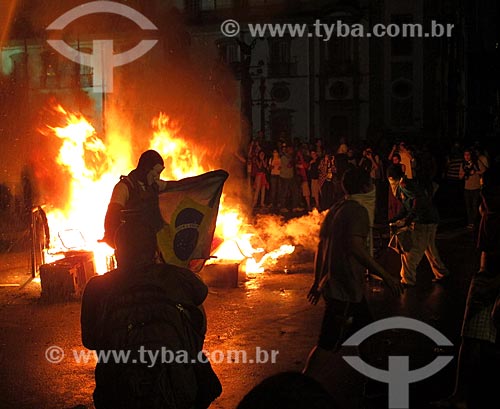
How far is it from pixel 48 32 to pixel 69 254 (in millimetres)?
25034

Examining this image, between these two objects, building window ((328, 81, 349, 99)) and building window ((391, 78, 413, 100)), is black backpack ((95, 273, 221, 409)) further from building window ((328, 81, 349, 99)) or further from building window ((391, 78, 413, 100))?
building window ((328, 81, 349, 99))

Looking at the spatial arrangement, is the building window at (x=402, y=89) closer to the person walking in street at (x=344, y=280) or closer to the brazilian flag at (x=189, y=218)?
the brazilian flag at (x=189, y=218)

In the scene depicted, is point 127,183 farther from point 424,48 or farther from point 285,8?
point 285,8

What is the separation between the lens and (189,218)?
738 centimetres

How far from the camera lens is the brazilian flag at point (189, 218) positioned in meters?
7.14

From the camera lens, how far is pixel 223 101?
3897 cm

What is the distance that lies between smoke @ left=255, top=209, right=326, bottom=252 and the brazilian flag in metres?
4.59

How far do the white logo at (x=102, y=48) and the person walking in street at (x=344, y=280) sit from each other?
74.6 feet

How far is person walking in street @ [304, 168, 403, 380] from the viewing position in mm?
5352

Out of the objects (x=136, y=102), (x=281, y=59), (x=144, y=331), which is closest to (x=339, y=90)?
(x=281, y=59)

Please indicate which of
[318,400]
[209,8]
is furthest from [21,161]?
[209,8]

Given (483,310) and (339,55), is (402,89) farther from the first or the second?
(483,310)

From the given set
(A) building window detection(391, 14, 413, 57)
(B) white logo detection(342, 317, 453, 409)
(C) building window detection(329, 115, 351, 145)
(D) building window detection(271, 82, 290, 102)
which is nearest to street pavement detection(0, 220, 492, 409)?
(B) white logo detection(342, 317, 453, 409)

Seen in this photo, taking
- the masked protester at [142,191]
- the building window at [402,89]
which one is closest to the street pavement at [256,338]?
the masked protester at [142,191]
